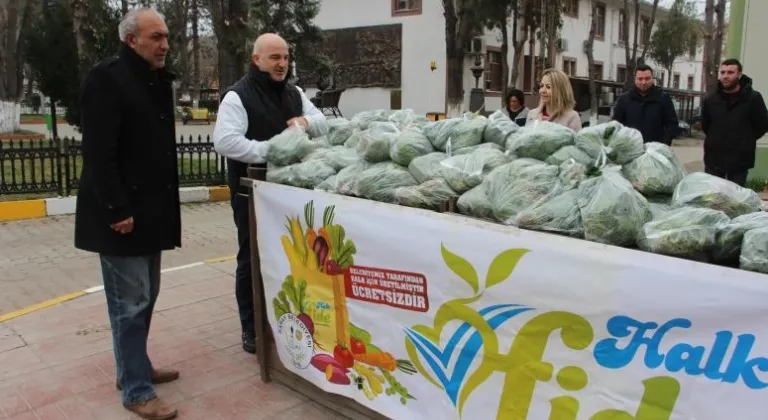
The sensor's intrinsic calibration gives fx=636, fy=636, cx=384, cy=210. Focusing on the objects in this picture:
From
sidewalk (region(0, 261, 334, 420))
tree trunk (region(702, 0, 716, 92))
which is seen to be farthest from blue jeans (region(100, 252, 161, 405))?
tree trunk (region(702, 0, 716, 92))

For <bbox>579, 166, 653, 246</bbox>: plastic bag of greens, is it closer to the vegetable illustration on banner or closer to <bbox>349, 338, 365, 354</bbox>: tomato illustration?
the vegetable illustration on banner

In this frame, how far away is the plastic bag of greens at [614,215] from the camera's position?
2.02m

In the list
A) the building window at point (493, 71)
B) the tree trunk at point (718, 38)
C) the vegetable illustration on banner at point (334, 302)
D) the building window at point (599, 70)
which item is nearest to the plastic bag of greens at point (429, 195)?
the vegetable illustration on banner at point (334, 302)

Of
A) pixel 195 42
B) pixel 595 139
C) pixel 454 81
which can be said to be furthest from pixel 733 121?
pixel 195 42

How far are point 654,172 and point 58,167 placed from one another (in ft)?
26.8

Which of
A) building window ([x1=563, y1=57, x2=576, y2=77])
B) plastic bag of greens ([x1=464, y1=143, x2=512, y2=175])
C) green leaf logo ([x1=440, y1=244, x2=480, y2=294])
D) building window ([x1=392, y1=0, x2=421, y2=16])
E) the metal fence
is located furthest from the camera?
building window ([x1=563, y1=57, x2=576, y2=77])

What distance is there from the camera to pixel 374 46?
29.2 metres

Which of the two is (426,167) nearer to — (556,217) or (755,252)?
(556,217)

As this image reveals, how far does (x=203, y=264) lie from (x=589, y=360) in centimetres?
462

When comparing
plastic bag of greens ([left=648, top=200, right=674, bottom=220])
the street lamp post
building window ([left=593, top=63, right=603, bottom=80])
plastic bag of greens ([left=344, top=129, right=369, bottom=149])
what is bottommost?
plastic bag of greens ([left=648, top=200, right=674, bottom=220])

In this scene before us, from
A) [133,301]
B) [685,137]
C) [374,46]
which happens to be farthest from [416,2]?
[133,301]

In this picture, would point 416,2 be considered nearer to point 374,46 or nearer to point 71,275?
point 374,46

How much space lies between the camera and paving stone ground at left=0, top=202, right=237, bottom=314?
5328 mm

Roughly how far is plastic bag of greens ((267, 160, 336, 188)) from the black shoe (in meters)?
1.18
